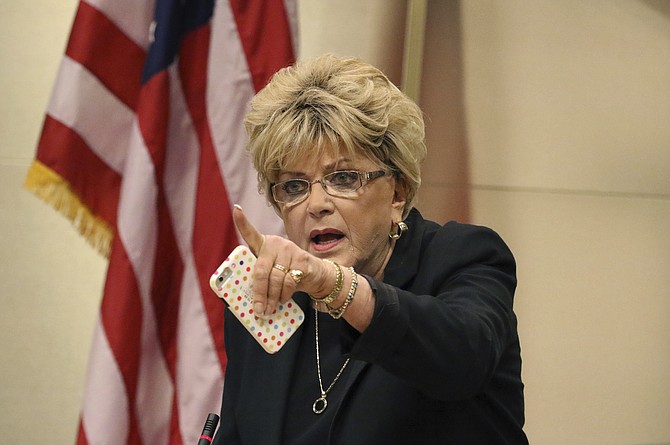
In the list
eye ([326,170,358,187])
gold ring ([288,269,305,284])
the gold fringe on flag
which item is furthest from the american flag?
gold ring ([288,269,305,284])

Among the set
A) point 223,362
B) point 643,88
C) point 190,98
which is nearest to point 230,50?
point 190,98

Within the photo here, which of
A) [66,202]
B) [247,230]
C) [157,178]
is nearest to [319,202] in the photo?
[247,230]

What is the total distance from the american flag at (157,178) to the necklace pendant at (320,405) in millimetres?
1007

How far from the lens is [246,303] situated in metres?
1.34

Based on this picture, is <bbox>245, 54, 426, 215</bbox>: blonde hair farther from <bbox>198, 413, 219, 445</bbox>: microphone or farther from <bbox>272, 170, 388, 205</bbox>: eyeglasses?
<bbox>198, 413, 219, 445</bbox>: microphone

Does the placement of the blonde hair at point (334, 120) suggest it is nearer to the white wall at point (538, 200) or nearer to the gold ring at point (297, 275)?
the gold ring at point (297, 275)

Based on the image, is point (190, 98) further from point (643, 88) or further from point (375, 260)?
point (643, 88)

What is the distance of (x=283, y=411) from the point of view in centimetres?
172

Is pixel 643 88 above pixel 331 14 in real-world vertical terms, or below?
below

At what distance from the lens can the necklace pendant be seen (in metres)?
1.70

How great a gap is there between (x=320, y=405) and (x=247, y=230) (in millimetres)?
535

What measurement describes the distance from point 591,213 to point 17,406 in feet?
7.10

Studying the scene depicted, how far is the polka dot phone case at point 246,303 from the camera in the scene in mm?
1315

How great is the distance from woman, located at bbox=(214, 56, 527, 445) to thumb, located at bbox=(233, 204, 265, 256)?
0.09ft
